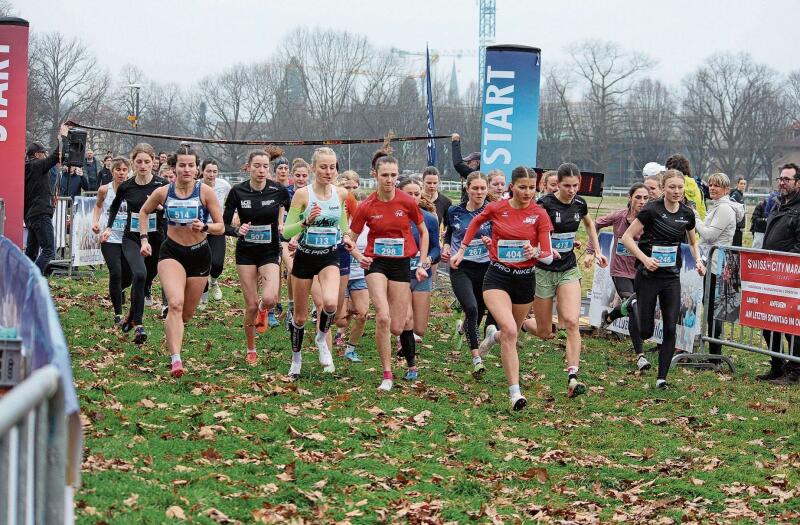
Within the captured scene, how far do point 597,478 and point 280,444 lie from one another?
222 cm

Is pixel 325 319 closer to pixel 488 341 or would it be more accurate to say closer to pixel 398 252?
pixel 398 252

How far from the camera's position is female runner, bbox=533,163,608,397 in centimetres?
959

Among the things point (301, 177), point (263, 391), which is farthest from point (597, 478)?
point (301, 177)

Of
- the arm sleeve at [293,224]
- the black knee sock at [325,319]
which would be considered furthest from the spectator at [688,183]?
the arm sleeve at [293,224]

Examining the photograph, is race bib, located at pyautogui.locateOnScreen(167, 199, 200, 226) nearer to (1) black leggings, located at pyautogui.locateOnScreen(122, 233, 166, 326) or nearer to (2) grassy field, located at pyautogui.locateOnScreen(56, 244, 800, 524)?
(2) grassy field, located at pyautogui.locateOnScreen(56, 244, 800, 524)

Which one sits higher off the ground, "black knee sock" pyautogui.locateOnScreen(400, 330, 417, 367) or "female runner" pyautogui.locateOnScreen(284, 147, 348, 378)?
"female runner" pyautogui.locateOnScreen(284, 147, 348, 378)

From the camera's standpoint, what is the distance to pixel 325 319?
10000 millimetres

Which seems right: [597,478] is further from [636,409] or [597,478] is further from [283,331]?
[283,331]

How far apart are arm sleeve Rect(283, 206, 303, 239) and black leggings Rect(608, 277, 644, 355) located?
13.5 ft

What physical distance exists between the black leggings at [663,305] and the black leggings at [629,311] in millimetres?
1194

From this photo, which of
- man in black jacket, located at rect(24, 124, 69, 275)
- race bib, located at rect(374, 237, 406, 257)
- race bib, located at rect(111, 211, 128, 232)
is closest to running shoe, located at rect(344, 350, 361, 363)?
race bib, located at rect(374, 237, 406, 257)

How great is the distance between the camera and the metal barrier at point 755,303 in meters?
10.5

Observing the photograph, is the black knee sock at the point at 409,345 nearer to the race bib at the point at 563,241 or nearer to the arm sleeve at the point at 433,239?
the arm sleeve at the point at 433,239

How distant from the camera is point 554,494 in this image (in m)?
6.68
